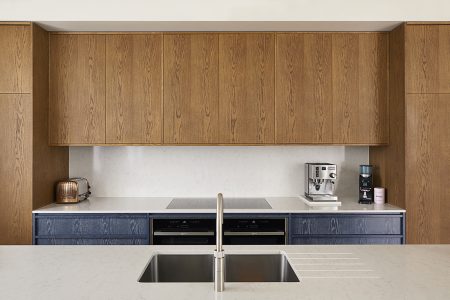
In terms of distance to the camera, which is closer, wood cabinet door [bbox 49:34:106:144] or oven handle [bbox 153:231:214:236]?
oven handle [bbox 153:231:214:236]

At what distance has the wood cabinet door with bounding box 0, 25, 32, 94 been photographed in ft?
10.2

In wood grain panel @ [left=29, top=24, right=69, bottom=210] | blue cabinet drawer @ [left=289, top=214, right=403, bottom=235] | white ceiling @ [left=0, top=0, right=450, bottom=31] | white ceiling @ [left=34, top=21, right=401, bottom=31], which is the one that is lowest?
blue cabinet drawer @ [left=289, top=214, right=403, bottom=235]

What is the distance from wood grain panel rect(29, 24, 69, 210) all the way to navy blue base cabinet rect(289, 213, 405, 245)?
1999 mm

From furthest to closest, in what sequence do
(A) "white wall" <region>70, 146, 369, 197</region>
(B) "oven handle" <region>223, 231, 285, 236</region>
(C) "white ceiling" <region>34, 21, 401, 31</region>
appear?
(A) "white wall" <region>70, 146, 369, 197</region> < (C) "white ceiling" <region>34, 21, 401, 31</region> < (B) "oven handle" <region>223, 231, 285, 236</region>

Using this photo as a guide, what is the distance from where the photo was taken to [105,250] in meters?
1.87

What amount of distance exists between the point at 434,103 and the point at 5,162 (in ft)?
11.0

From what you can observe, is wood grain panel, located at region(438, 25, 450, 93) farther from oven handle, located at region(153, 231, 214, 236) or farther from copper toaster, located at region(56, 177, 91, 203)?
copper toaster, located at region(56, 177, 91, 203)

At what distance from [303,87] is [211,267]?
199 cm

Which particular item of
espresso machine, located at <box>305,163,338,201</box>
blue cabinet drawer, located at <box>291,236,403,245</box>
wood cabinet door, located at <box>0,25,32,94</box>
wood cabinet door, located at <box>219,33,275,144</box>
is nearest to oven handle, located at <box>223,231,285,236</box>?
blue cabinet drawer, located at <box>291,236,403,245</box>

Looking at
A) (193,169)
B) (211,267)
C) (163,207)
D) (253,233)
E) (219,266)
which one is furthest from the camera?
(193,169)

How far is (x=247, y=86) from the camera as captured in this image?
3.37m

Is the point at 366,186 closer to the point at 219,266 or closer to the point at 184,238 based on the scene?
the point at 184,238

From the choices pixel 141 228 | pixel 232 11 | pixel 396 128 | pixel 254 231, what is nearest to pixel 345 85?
pixel 396 128

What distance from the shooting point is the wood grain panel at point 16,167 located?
3.12m
